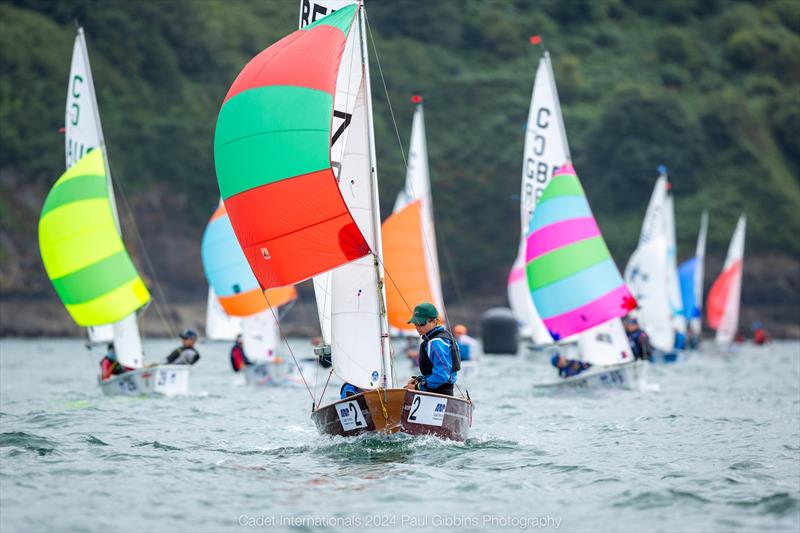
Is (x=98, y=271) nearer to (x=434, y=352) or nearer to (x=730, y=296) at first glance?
(x=434, y=352)

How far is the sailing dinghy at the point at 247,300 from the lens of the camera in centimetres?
2328

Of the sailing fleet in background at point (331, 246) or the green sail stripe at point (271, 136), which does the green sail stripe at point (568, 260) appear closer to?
the sailing fleet in background at point (331, 246)

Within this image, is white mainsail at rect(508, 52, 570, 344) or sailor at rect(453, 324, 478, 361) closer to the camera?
white mainsail at rect(508, 52, 570, 344)

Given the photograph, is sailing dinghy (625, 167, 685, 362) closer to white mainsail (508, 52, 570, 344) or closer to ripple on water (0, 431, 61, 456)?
white mainsail (508, 52, 570, 344)

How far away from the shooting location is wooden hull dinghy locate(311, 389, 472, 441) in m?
10.9

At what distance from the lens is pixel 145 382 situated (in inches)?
723

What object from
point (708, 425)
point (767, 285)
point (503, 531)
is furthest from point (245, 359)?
point (767, 285)

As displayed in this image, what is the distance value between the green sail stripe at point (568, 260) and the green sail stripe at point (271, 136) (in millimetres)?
9472

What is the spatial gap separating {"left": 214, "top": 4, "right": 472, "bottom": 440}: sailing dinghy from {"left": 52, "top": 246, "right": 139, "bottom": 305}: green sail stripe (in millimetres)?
8084

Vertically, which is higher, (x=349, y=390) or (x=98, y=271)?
(x=98, y=271)

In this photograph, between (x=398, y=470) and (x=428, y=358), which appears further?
(x=428, y=358)

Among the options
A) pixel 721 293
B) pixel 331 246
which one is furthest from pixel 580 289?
pixel 721 293

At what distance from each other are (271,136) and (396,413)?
3.03 m

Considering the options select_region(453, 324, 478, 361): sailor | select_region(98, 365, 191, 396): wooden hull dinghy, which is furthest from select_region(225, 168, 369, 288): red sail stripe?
select_region(453, 324, 478, 361): sailor
